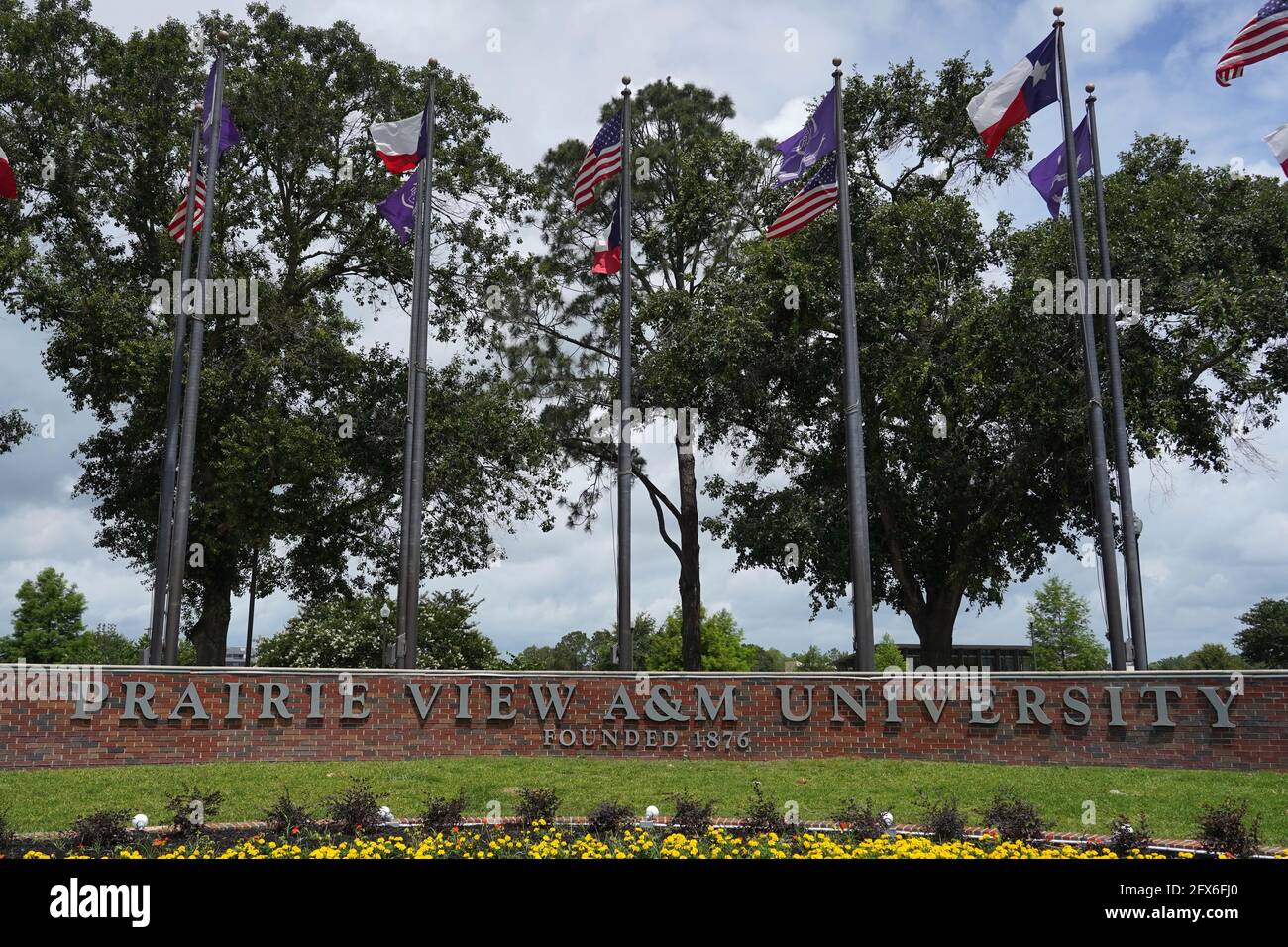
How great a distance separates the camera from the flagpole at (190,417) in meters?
17.9

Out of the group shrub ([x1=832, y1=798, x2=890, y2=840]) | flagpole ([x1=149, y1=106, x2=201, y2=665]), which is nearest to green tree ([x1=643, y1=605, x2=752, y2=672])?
flagpole ([x1=149, y1=106, x2=201, y2=665])

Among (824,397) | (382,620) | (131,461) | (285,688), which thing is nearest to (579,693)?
(285,688)

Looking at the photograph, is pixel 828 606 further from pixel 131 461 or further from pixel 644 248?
pixel 131 461

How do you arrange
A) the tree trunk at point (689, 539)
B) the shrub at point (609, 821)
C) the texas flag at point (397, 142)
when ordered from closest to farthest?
1. the shrub at point (609, 821)
2. the texas flag at point (397, 142)
3. the tree trunk at point (689, 539)

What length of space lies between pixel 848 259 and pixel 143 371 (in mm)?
14314

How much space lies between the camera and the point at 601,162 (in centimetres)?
1934

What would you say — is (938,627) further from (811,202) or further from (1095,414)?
(811,202)

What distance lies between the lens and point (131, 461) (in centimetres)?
2684

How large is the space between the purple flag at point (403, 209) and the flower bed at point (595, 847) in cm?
1238

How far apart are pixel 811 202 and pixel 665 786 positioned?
31.6ft

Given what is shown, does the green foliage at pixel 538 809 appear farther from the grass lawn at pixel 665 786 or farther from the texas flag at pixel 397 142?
the texas flag at pixel 397 142

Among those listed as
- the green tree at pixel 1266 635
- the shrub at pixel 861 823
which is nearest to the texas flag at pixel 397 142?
the shrub at pixel 861 823

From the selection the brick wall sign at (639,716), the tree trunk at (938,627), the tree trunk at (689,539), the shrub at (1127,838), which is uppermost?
the tree trunk at (689,539)

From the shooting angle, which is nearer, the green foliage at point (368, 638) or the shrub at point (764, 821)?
the shrub at point (764, 821)
